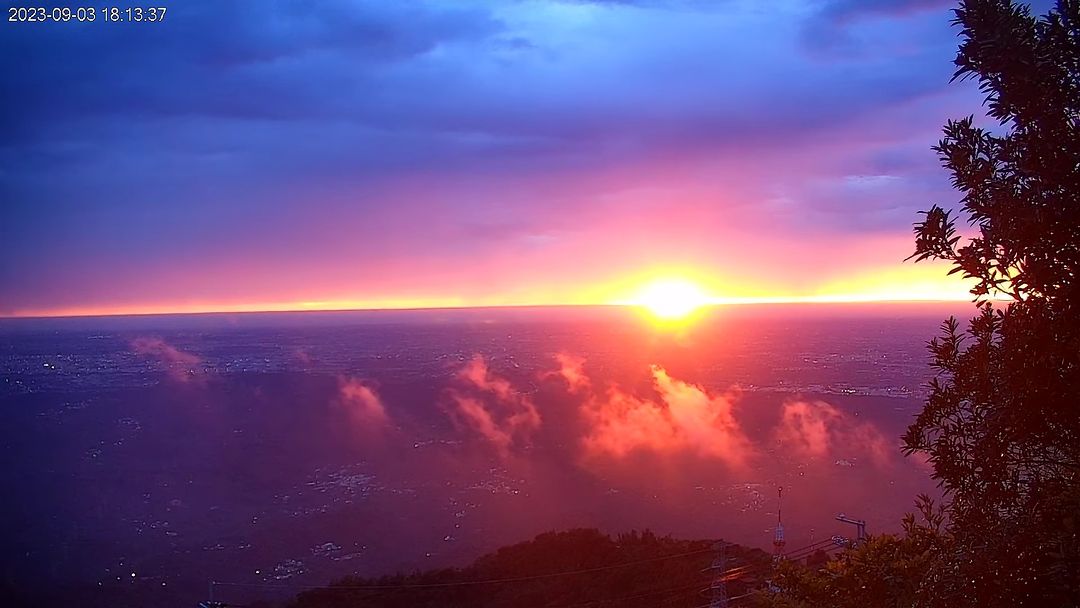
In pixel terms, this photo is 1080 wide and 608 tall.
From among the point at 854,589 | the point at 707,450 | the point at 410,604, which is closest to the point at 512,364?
the point at 707,450

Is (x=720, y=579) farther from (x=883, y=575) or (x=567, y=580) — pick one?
(x=883, y=575)

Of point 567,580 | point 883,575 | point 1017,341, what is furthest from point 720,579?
point 1017,341

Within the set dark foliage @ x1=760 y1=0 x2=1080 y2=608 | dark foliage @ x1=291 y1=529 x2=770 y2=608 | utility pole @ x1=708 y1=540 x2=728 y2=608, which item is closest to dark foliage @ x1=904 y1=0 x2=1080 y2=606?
dark foliage @ x1=760 y1=0 x2=1080 y2=608

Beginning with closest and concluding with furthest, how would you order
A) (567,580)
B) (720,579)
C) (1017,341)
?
(1017,341), (720,579), (567,580)

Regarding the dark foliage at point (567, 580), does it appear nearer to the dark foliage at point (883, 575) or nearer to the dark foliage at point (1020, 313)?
the dark foliage at point (883, 575)

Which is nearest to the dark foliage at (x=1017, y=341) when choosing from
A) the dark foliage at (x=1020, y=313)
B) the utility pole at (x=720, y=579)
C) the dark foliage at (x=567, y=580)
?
the dark foliage at (x=1020, y=313)

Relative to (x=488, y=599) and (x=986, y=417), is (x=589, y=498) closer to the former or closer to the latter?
(x=488, y=599)
